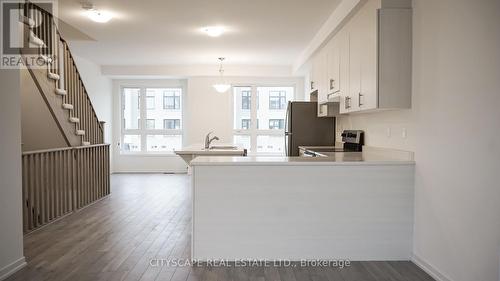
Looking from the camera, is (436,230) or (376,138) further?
(376,138)

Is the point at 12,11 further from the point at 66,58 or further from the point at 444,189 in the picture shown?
the point at 444,189

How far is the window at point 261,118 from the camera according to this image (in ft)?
30.0

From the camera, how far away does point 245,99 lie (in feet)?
30.1

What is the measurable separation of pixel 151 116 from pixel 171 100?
638mm

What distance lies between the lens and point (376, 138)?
14.1 feet

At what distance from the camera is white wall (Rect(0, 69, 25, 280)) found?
292 centimetres

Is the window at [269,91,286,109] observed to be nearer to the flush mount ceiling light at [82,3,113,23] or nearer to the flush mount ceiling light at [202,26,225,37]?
the flush mount ceiling light at [202,26,225,37]

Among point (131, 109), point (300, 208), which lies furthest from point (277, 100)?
point (300, 208)

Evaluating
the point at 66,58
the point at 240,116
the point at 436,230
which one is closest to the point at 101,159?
the point at 66,58

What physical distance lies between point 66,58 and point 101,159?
5.75ft

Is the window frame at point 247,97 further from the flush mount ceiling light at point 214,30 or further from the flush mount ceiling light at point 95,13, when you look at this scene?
the flush mount ceiling light at point 95,13

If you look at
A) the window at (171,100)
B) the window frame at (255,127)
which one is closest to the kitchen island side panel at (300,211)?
the window frame at (255,127)

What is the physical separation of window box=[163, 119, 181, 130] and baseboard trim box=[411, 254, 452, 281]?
23.9 feet

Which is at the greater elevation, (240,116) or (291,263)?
(240,116)
